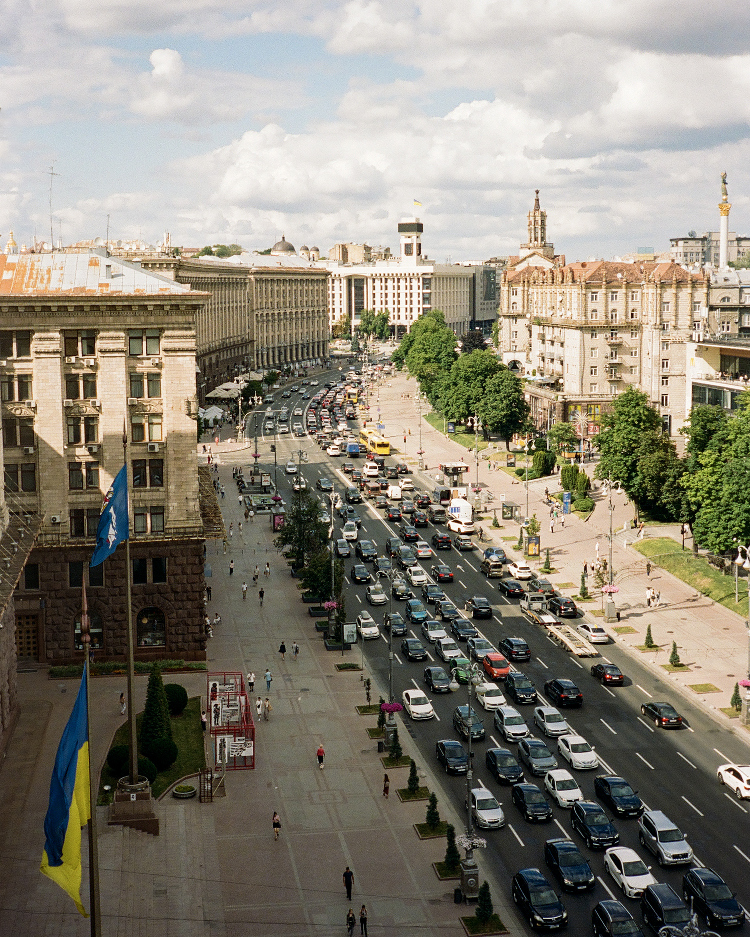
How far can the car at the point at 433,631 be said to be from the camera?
272 ft

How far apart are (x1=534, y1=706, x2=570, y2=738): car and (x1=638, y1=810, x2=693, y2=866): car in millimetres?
12063

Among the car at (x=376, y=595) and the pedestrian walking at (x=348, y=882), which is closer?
the pedestrian walking at (x=348, y=882)

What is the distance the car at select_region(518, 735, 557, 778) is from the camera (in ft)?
201

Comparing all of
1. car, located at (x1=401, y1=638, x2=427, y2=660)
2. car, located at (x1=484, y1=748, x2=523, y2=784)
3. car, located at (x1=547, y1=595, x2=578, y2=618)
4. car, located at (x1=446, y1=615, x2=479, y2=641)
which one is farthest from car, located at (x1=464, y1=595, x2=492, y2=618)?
car, located at (x1=484, y1=748, x2=523, y2=784)

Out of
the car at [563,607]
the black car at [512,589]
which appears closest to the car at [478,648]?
the car at [563,607]

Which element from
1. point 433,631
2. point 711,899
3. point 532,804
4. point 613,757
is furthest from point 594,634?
point 711,899

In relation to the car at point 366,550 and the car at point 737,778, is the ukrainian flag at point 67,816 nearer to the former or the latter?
the car at point 737,778

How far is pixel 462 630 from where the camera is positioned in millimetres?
83875

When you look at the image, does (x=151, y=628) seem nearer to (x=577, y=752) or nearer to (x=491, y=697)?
(x=491, y=697)

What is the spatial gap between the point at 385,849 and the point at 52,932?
14.9 meters

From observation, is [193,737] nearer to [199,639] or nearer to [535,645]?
[199,639]

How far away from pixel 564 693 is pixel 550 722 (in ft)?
14.9

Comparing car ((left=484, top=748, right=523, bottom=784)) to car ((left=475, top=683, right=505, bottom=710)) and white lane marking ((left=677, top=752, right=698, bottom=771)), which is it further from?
car ((left=475, top=683, right=505, bottom=710))

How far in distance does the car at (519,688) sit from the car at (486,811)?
15.2 meters
